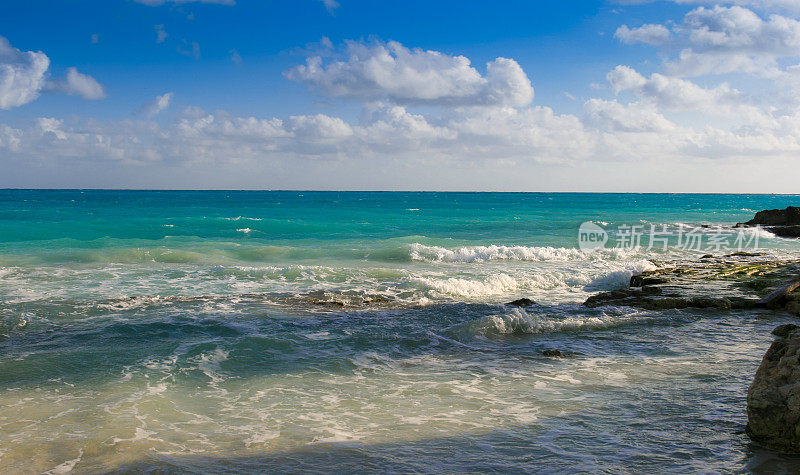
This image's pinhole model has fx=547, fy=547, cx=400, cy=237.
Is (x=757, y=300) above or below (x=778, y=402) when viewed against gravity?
below

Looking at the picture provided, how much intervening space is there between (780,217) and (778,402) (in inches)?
1692

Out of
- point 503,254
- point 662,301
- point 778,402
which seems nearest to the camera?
point 778,402

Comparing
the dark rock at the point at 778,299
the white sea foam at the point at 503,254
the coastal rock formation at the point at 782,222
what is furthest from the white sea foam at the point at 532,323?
the coastal rock formation at the point at 782,222

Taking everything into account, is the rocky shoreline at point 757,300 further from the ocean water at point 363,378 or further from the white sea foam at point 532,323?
the white sea foam at point 532,323

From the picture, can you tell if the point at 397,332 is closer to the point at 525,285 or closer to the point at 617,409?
the point at 617,409

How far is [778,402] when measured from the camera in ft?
16.6

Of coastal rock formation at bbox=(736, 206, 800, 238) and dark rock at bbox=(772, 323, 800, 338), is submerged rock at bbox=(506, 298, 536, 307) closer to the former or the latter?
dark rock at bbox=(772, 323, 800, 338)

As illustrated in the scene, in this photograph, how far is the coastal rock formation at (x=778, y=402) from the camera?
196 inches

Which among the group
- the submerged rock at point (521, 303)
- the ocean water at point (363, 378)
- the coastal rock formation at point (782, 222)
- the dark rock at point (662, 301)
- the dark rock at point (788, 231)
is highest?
the coastal rock formation at point (782, 222)

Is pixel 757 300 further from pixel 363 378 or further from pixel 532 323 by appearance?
pixel 363 378

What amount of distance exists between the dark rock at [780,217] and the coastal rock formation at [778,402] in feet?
129

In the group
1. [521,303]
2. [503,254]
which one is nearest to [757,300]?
[521,303]

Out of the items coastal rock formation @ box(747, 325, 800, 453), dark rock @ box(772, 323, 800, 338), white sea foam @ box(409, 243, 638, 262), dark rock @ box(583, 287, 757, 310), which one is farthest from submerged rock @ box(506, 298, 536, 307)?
white sea foam @ box(409, 243, 638, 262)

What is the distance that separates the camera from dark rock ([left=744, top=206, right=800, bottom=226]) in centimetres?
3838
